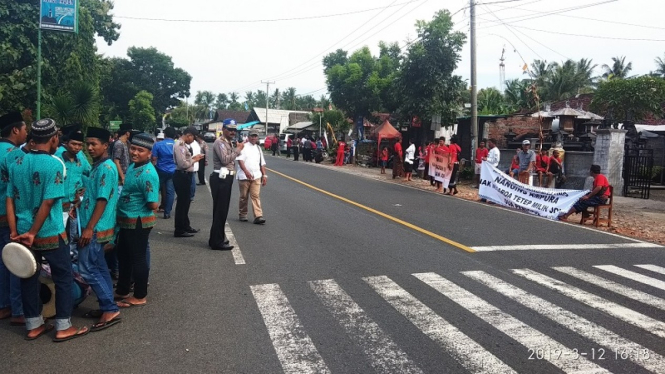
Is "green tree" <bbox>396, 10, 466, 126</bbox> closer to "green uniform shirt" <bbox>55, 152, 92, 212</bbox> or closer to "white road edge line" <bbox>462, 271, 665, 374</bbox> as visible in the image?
"white road edge line" <bbox>462, 271, 665, 374</bbox>

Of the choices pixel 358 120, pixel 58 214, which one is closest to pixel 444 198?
pixel 58 214

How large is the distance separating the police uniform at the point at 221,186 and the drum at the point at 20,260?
3.71 m

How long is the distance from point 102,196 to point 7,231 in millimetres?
962

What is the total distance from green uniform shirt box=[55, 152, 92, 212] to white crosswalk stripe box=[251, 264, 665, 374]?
2.06 metres

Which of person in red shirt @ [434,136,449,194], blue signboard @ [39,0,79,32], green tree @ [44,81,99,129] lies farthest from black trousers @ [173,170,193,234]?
person in red shirt @ [434,136,449,194]

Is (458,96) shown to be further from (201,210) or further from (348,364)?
(348,364)

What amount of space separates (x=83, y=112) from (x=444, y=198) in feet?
39.8

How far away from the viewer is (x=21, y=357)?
4234mm

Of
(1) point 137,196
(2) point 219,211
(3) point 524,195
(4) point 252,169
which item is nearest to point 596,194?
(3) point 524,195

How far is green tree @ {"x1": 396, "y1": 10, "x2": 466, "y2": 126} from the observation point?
87.6ft

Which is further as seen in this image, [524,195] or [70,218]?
[524,195]

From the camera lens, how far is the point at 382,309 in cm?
543

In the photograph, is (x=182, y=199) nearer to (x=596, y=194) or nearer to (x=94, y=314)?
(x=94, y=314)

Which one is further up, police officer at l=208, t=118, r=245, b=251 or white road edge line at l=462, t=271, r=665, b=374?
police officer at l=208, t=118, r=245, b=251
